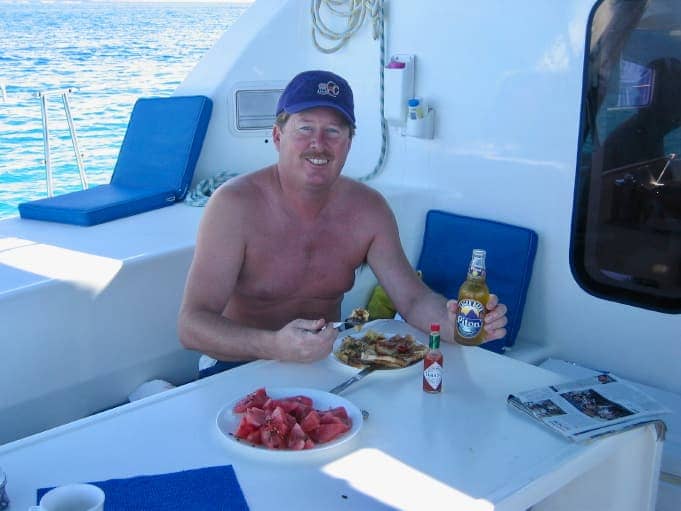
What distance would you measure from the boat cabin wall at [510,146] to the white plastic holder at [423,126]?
0.03m

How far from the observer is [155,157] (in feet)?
12.9

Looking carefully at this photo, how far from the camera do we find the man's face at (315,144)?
231 centimetres

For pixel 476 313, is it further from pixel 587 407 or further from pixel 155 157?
pixel 155 157

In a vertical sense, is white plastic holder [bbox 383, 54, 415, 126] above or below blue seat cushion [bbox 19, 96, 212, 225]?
above

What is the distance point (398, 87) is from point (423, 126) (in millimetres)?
216

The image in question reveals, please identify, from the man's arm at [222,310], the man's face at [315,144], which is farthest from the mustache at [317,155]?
the man's arm at [222,310]

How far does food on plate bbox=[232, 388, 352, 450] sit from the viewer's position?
1544mm

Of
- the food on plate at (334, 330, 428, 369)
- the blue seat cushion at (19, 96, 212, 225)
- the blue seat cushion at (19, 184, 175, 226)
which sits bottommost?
the food on plate at (334, 330, 428, 369)

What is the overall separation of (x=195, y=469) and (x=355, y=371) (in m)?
0.58

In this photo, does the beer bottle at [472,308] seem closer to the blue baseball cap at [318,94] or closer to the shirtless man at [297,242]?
the shirtless man at [297,242]

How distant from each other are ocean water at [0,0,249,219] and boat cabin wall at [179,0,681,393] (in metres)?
1.48

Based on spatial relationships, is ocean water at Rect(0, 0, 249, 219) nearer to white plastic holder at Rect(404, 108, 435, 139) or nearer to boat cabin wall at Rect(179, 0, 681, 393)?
boat cabin wall at Rect(179, 0, 681, 393)

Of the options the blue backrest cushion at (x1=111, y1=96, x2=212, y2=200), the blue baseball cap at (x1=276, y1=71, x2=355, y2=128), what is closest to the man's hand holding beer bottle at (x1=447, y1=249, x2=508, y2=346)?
the blue baseball cap at (x1=276, y1=71, x2=355, y2=128)

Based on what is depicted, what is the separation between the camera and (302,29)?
4070 millimetres
